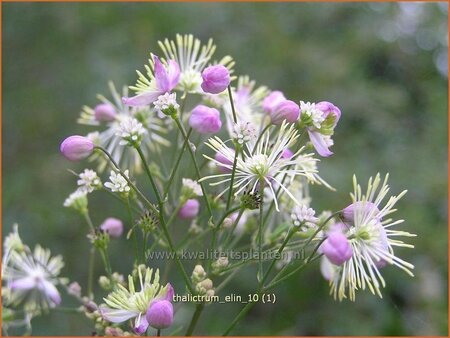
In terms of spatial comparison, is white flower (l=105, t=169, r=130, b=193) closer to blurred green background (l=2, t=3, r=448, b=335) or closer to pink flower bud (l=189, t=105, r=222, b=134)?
pink flower bud (l=189, t=105, r=222, b=134)

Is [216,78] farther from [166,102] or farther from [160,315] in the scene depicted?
[160,315]

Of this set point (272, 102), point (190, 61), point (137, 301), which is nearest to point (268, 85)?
point (190, 61)

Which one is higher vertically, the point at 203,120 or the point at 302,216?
the point at 203,120

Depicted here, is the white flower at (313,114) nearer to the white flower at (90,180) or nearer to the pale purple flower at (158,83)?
the pale purple flower at (158,83)

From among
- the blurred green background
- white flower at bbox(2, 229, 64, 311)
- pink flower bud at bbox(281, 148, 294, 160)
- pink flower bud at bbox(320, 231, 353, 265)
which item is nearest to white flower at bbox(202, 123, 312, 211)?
pink flower bud at bbox(281, 148, 294, 160)

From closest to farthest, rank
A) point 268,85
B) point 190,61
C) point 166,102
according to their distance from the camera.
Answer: point 166,102
point 190,61
point 268,85

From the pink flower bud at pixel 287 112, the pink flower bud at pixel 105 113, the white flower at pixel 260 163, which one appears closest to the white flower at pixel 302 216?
the white flower at pixel 260 163
